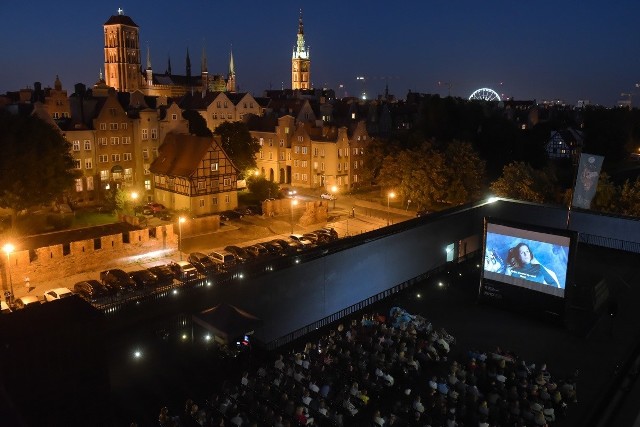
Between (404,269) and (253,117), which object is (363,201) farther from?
(404,269)

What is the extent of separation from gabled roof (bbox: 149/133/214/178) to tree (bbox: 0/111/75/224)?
8.28 m

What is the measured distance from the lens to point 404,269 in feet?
78.8

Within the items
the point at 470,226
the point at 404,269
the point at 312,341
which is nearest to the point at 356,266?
the point at 404,269

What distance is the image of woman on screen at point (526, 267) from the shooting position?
18188 millimetres

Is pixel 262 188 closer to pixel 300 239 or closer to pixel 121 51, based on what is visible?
pixel 300 239

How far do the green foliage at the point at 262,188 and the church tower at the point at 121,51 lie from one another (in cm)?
6168

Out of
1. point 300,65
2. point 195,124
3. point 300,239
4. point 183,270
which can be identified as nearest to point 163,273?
point 183,270

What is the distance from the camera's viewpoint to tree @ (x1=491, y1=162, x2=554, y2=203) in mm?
36625

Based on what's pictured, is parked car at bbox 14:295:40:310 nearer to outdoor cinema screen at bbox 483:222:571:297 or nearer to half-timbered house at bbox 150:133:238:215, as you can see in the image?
half-timbered house at bbox 150:133:238:215

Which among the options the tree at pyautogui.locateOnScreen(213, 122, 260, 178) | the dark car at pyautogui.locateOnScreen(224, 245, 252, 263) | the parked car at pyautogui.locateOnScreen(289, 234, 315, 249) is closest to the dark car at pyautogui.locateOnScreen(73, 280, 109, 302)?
the dark car at pyautogui.locateOnScreen(224, 245, 252, 263)

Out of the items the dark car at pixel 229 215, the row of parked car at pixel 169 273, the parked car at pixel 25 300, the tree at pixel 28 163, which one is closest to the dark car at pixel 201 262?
the row of parked car at pixel 169 273

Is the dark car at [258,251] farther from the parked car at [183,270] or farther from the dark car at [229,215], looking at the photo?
the dark car at [229,215]

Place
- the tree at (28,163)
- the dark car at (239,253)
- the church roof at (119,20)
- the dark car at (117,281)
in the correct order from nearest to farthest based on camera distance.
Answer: the dark car at (117,281), the dark car at (239,253), the tree at (28,163), the church roof at (119,20)

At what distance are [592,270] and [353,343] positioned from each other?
13.1m
